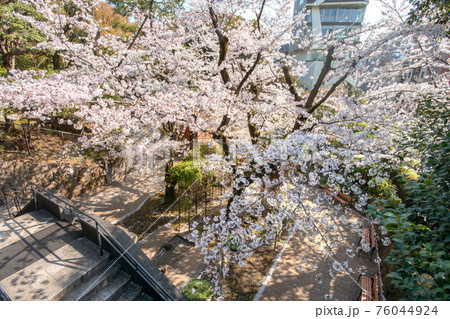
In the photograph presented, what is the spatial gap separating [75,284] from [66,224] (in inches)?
78.1

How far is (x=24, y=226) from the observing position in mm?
5320

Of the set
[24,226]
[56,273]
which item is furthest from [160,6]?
[56,273]

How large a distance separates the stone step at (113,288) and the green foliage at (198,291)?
136cm

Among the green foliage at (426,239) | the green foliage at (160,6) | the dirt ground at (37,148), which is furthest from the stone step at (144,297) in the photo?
the green foliage at (160,6)

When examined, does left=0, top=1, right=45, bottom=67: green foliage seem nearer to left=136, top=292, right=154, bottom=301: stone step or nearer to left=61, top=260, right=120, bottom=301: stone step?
left=61, top=260, right=120, bottom=301: stone step

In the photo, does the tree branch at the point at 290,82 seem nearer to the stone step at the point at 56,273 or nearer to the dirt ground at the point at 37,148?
the stone step at the point at 56,273

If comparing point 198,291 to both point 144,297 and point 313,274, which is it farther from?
point 313,274

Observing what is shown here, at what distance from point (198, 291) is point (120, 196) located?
673 centimetres

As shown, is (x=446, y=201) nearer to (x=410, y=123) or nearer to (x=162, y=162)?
(x=410, y=123)

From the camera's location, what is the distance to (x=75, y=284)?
13.4ft

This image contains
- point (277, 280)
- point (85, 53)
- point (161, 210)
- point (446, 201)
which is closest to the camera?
point (446, 201)

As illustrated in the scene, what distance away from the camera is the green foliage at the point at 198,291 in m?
4.93

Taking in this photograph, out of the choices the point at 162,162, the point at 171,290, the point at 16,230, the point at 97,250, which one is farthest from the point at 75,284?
the point at 162,162

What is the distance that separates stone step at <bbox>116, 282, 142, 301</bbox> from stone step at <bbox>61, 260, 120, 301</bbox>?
40cm
